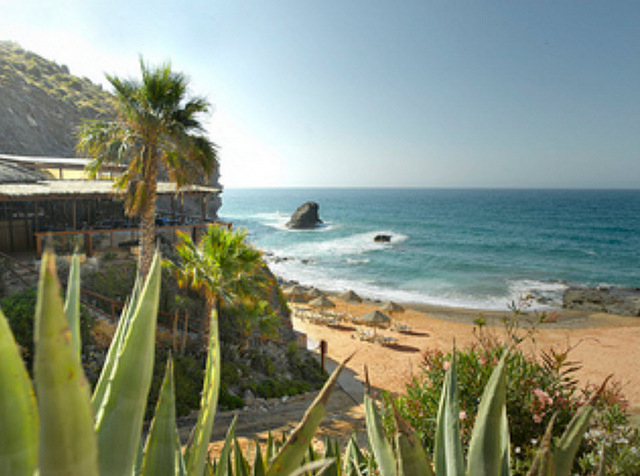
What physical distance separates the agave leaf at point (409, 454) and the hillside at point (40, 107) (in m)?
34.9

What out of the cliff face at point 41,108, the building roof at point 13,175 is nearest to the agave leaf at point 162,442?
the building roof at point 13,175

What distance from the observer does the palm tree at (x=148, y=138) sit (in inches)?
404

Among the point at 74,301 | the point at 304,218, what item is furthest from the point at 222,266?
the point at 304,218

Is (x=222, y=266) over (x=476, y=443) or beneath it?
beneath

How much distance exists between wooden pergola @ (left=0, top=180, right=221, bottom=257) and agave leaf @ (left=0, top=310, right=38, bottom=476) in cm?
1176

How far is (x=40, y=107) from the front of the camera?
42.1 meters

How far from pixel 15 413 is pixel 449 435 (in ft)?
5.36

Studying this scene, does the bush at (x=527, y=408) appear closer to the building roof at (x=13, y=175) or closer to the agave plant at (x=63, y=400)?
the agave plant at (x=63, y=400)

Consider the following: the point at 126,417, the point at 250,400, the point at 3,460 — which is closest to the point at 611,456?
the point at 126,417

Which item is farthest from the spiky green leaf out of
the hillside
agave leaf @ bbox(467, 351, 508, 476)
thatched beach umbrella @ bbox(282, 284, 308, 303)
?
the hillside

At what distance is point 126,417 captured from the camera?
1022mm

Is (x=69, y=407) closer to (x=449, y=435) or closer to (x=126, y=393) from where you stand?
(x=126, y=393)

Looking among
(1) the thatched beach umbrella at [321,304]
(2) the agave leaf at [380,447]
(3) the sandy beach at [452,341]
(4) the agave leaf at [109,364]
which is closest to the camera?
(4) the agave leaf at [109,364]

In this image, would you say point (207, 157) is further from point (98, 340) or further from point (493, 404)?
point (493, 404)
